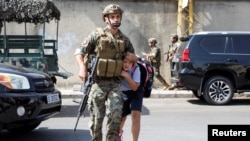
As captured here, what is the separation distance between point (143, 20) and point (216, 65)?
16.0ft

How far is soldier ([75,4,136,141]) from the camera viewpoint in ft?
16.1

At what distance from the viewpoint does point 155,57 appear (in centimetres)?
1408

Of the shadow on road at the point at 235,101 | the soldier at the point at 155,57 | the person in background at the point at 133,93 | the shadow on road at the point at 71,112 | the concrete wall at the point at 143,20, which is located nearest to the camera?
the person in background at the point at 133,93

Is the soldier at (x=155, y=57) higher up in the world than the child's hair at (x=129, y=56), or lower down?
lower down

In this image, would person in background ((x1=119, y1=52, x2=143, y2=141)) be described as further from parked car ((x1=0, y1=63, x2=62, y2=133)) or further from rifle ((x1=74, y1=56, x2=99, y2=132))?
parked car ((x1=0, y1=63, x2=62, y2=133))

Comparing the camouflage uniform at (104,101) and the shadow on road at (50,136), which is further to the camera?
the shadow on road at (50,136)

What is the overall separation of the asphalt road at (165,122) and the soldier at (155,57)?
Result: 246 cm

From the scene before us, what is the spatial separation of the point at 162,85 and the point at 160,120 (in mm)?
6350

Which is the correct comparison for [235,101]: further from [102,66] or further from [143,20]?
[102,66]

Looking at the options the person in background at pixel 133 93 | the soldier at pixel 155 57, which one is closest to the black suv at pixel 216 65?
the soldier at pixel 155 57

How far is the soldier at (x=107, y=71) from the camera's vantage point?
4914 mm

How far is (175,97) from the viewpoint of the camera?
1312 centimetres

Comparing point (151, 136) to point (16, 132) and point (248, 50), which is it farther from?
point (248, 50)

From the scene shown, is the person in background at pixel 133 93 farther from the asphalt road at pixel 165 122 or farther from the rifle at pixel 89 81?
the asphalt road at pixel 165 122
